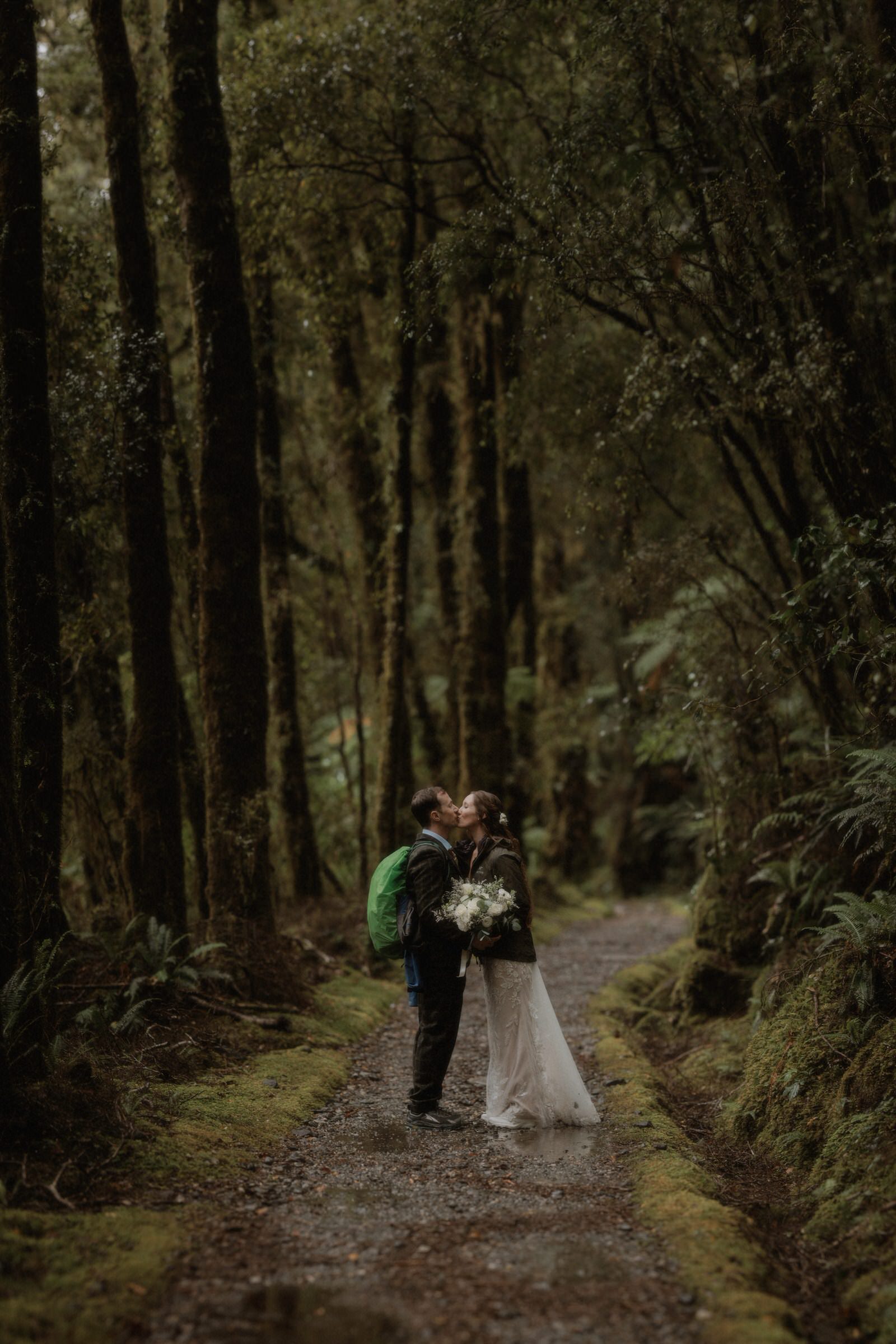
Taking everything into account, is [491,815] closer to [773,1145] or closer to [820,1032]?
[820,1032]

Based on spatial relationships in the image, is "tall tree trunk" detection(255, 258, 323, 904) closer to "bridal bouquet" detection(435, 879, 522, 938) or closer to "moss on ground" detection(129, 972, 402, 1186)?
"moss on ground" detection(129, 972, 402, 1186)

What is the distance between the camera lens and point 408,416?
1359 cm

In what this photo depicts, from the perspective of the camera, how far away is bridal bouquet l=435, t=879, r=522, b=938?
6996 mm

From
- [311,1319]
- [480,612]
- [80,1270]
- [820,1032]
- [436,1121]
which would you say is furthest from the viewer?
[480,612]

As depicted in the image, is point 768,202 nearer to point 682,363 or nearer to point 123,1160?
point 682,363

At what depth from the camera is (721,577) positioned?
1240 centimetres

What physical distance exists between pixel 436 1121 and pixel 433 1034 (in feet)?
1.93

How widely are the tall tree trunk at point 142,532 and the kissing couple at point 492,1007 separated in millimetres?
3182

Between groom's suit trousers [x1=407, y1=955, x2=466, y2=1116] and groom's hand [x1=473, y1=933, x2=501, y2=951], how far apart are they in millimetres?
225

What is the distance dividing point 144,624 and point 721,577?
7.02m

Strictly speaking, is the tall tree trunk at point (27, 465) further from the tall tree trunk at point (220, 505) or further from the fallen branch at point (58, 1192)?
the tall tree trunk at point (220, 505)

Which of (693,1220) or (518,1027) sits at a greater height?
(518,1027)

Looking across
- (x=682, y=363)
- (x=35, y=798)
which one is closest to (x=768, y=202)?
(x=682, y=363)

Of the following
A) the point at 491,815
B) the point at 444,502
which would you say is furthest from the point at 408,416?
the point at 491,815
